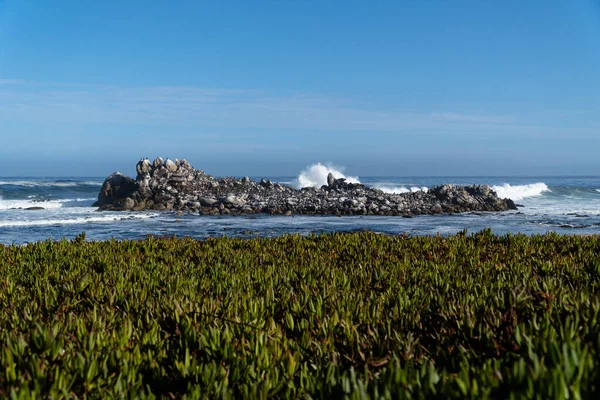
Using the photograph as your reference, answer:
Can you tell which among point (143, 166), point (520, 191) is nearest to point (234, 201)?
point (143, 166)

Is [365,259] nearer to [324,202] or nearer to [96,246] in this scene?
[96,246]

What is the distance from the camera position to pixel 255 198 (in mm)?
39969

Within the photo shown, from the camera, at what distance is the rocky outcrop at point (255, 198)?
118 feet

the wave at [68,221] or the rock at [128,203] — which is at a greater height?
the rock at [128,203]

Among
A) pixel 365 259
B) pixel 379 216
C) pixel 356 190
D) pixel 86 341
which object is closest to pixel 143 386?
pixel 86 341

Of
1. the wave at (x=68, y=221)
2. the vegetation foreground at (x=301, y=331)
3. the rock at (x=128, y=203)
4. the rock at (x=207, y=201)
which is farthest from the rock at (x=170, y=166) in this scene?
the vegetation foreground at (x=301, y=331)

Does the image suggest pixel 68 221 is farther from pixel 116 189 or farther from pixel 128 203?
pixel 116 189

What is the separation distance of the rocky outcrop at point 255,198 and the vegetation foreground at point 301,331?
29.3 meters

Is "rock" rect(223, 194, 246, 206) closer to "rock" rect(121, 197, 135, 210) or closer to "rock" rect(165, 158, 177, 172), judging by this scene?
"rock" rect(121, 197, 135, 210)

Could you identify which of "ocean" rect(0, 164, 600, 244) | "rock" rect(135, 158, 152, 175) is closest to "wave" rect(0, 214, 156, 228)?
"ocean" rect(0, 164, 600, 244)

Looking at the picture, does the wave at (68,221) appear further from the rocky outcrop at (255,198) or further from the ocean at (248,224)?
the rocky outcrop at (255,198)

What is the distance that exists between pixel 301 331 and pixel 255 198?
1445 inches

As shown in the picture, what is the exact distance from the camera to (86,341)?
2969 mm

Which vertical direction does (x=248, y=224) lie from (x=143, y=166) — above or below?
below
